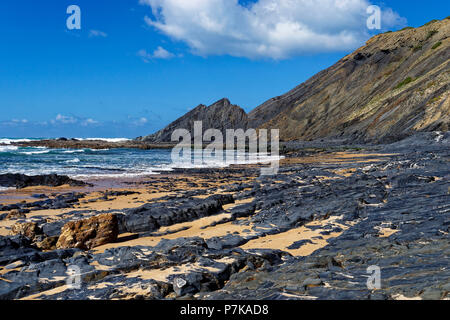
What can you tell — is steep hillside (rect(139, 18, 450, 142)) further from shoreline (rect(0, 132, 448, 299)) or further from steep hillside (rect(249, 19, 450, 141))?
shoreline (rect(0, 132, 448, 299))

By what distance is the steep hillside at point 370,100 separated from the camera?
181 feet

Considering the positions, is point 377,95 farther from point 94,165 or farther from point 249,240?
point 249,240

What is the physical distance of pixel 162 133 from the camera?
379ft

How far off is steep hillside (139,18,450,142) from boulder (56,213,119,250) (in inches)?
1896

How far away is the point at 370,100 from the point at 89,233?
3047 inches

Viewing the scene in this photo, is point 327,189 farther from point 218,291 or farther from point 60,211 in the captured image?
point 60,211

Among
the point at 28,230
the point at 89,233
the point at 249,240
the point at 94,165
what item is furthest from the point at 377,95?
the point at 28,230

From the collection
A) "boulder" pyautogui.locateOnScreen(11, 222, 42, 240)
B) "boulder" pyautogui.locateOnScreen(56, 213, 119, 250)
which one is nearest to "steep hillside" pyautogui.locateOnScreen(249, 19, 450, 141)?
"boulder" pyautogui.locateOnScreen(56, 213, 119, 250)

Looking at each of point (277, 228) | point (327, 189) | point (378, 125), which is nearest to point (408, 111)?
point (378, 125)

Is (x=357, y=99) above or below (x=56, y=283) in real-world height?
above

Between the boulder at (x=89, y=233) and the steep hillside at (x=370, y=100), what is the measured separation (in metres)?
48.2

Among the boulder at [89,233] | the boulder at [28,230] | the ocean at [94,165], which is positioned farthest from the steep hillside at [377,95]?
the boulder at [28,230]
